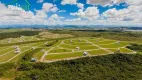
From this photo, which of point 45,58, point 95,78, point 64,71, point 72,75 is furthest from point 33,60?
point 95,78

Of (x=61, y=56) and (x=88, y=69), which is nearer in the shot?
(x=88, y=69)

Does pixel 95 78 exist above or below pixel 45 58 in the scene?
below

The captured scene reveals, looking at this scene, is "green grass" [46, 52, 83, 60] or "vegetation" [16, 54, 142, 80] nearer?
"vegetation" [16, 54, 142, 80]

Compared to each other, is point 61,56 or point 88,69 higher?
point 61,56

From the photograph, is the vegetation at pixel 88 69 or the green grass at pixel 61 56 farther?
the green grass at pixel 61 56

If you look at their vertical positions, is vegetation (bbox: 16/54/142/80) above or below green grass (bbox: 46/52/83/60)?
below

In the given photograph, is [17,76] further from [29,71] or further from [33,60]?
[33,60]

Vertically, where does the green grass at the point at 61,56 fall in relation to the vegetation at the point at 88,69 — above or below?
above

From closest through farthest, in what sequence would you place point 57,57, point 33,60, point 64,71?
1. point 64,71
2. point 33,60
3. point 57,57

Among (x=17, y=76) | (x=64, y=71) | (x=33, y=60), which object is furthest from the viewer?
(x=33, y=60)

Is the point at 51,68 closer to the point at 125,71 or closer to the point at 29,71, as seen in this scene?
the point at 29,71

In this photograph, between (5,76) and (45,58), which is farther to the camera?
(45,58)
